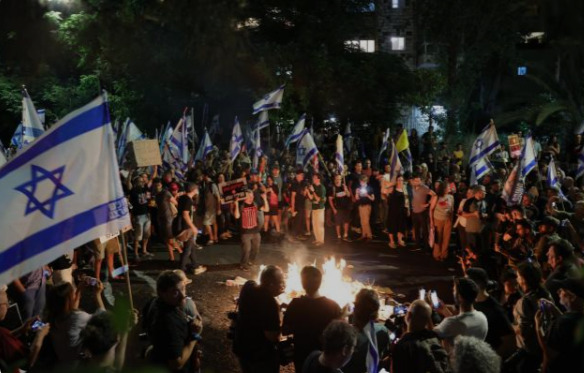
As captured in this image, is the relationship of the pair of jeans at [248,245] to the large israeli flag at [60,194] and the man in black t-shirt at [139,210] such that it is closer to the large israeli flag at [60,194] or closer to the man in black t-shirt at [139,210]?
the man in black t-shirt at [139,210]

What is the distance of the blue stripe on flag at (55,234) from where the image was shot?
161 inches

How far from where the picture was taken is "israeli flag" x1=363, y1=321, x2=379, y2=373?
460 centimetres

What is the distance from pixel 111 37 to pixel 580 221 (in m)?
21.5

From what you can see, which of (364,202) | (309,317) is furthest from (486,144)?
(309,317)

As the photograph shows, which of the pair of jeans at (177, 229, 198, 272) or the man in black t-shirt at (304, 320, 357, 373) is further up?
the man in black t-shirt at (304, 320, 357, 373)

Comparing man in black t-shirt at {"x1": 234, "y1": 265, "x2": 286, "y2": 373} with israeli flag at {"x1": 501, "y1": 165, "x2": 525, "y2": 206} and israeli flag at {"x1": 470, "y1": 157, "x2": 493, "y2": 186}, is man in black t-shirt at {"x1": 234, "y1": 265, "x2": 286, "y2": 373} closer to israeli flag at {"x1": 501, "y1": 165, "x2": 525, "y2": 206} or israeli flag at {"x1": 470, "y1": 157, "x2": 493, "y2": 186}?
israeli flag at {"x1": 501, "y1": 165, "x2": 525, "y2": 206}

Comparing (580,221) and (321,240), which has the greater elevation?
(580,221)

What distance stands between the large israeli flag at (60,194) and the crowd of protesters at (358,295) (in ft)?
2.15

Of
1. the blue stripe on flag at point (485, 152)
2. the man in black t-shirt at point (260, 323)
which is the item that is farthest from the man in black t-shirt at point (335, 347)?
the blue stripe on flag at point (485, 152)

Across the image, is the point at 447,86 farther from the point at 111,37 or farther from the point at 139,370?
the point at 139,370

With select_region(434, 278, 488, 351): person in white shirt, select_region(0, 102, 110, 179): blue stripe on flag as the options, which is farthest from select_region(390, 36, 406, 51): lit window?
select_region(0, 102, 110, 179): blue stripe on flag

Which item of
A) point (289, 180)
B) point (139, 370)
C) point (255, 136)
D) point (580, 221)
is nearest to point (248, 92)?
point (255, 136)

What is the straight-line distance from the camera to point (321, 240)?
13.7 m

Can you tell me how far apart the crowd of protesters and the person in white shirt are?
0.5 inches
